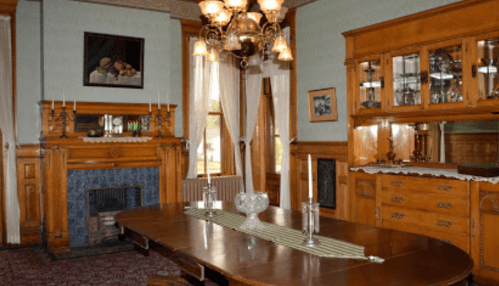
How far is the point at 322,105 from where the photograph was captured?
5496 mm

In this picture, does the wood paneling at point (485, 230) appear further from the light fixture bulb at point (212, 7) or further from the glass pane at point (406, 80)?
the light fixture bulb at point (212, 7)

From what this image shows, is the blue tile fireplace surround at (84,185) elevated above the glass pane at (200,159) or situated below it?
below

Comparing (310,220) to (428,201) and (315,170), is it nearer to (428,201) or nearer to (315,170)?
(428,201)

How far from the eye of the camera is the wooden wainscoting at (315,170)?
5169 millimetres

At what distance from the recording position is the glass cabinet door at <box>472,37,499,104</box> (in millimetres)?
3762

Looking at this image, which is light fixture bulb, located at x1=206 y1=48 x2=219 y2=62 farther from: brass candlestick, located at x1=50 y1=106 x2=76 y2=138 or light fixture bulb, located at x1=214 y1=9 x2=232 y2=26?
brass candlestick, located at x1=50 y1=106 x2=76 y2=138

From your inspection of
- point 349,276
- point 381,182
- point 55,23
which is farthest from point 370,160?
point 55,23

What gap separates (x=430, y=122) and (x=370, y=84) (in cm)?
76

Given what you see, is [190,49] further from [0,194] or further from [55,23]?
[0,194]

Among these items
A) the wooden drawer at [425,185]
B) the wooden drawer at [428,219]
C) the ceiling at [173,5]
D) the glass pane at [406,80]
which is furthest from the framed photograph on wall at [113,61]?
the wooden drawer at [428,219]

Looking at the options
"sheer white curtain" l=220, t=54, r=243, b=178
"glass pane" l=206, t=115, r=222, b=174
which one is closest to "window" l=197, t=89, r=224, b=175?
"glass pane" l=206, t=115, r=222, b=174

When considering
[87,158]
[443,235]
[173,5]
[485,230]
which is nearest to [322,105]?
[443,235]

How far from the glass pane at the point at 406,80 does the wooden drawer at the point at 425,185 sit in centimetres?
77

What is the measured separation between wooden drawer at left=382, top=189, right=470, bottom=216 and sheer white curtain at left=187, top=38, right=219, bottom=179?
280 cm
